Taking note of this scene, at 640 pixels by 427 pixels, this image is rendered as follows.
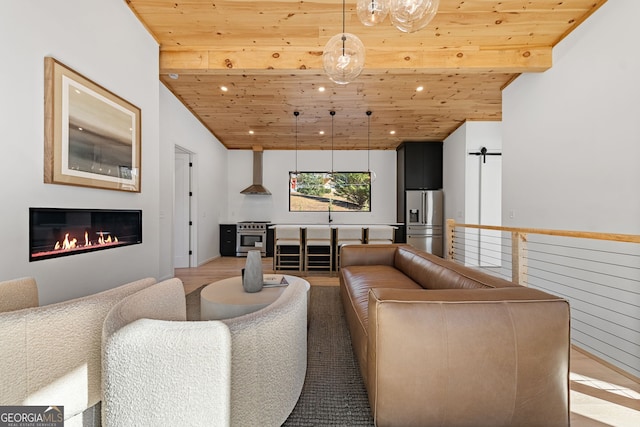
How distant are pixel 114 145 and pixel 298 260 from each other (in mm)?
3128

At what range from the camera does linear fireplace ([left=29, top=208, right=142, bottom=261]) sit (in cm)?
174

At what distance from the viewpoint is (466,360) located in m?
1.06

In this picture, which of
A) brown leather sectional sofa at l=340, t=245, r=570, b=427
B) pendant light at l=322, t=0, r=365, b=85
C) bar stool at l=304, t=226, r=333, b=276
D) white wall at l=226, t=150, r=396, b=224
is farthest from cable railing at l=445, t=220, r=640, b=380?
white wall at l=226, t=150, r=396, b=224

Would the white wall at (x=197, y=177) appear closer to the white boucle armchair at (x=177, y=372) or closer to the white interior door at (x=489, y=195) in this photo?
the white boucle armchair at (x=177, y=372)

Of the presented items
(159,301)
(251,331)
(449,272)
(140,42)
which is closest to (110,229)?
(159,301)

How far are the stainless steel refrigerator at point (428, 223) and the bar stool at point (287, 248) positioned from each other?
8.63 feet

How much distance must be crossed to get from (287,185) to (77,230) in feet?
16.3

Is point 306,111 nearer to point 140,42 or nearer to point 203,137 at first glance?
point 203,137

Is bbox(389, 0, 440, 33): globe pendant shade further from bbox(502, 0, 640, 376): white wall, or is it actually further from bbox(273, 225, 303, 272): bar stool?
bbox(273, 225, 303, 272): bar stool

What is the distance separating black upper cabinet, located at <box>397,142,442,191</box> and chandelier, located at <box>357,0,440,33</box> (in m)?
4.54

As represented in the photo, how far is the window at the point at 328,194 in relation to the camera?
269 inches

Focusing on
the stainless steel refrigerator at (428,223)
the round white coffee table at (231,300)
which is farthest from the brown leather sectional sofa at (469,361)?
the stainless steel refrigerator at (428,223)
